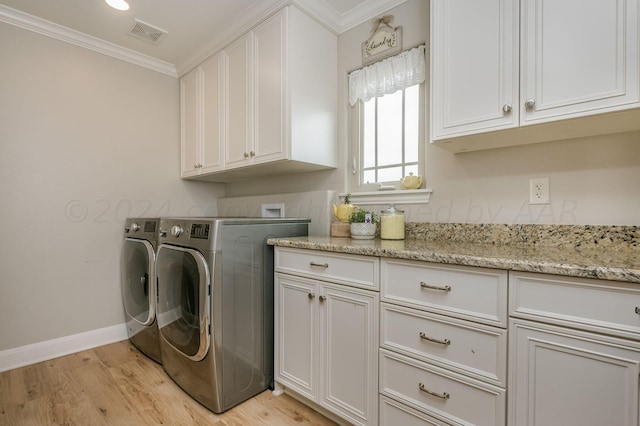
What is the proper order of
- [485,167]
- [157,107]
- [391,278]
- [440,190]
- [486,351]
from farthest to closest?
[157,107] < [440,190] < [485,167] < [391,278] < [486,351]

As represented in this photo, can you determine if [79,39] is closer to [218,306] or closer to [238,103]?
[238,103]

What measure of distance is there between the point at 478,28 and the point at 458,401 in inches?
57.1

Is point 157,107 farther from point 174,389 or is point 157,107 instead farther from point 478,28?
point 478,28

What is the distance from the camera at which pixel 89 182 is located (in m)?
2.34

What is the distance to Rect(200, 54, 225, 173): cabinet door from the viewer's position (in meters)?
2.31

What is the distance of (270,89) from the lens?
193 centimetres

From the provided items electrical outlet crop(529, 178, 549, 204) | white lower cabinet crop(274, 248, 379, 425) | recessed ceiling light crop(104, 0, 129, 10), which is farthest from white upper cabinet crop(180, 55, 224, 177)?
electrical outlet crop(529, 178, 549, 204)

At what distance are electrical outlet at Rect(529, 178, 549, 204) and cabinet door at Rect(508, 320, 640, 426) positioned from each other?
0.69 meters

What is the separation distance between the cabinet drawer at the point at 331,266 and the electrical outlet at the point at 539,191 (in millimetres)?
800

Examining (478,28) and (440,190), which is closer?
(478,28)

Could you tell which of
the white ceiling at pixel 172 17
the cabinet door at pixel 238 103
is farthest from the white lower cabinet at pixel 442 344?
the white ceiling at pixel 172 17

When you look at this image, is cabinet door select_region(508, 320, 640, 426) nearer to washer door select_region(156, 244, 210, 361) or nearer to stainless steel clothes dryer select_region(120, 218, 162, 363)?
washer door select_region(156, 244, 210, 361)

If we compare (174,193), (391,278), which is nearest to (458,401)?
(391,278)

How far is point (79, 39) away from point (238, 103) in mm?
1326
